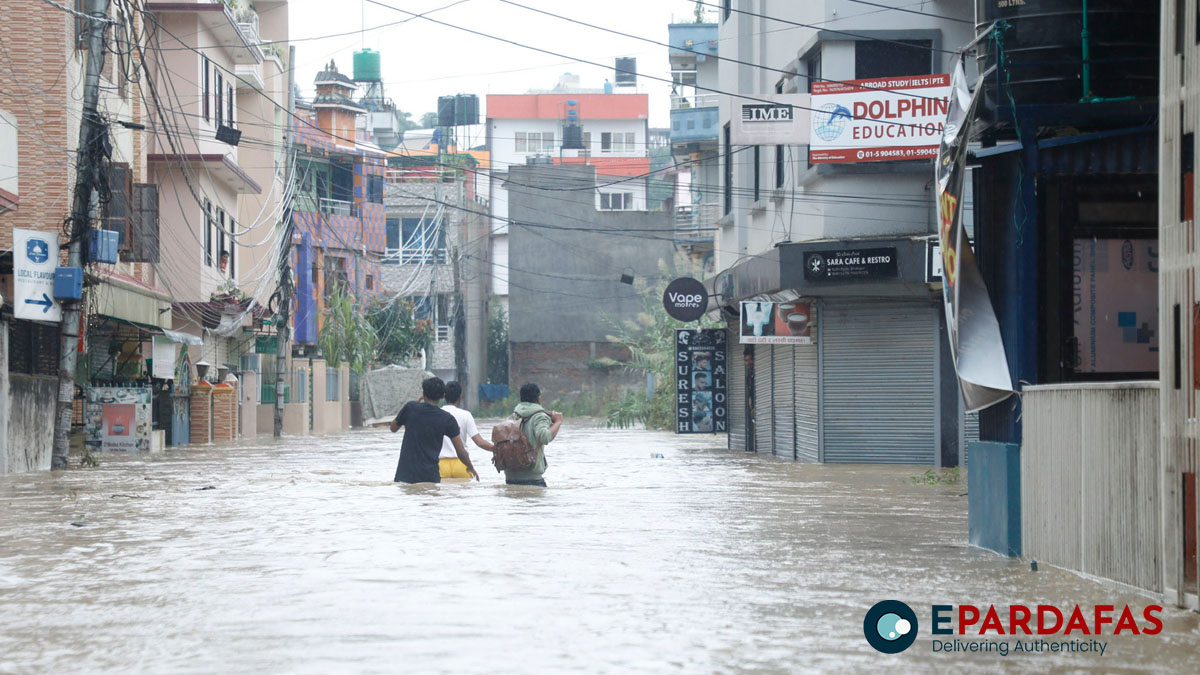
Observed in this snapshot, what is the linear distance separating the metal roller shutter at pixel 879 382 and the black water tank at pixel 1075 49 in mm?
13823

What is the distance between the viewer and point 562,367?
69.1 meters

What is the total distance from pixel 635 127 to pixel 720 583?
81064 millimetres

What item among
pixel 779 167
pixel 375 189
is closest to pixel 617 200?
pixel 375 189

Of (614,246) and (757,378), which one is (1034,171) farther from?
(614,246)

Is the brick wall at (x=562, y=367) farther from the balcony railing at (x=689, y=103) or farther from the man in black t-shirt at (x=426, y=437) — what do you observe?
the man in black t-shirt at (x=426, y=437)

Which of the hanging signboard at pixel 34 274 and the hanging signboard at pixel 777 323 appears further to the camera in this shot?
the hanging signboard at pixel 777 323

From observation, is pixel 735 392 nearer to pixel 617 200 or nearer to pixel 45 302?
pixel 45 302

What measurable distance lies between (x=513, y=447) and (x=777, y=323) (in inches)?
448

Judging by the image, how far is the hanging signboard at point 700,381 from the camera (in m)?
34.1

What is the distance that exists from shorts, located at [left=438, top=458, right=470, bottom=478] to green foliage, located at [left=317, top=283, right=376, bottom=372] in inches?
1453

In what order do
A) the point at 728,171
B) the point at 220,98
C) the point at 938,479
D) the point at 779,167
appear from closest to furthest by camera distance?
the point at 938,479
the point at 779,167
the point at 728,171
the point at 220,98

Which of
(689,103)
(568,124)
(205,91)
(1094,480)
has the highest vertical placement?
(568,124)

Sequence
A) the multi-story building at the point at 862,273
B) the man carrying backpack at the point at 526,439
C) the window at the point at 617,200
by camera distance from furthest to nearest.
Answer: the window at the point at 617,200 < the multi-story building at the point at 862,273 < the man carrying backpack at the point at 526,439

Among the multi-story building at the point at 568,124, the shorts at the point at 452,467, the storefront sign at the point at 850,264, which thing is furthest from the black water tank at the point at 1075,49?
the multi-story building at the point at 568,124
